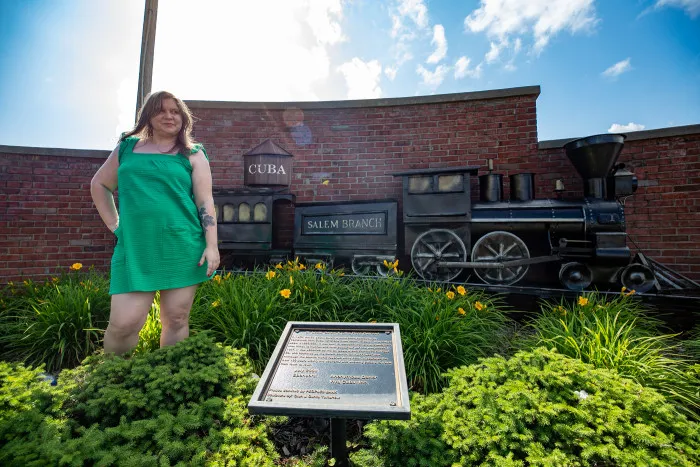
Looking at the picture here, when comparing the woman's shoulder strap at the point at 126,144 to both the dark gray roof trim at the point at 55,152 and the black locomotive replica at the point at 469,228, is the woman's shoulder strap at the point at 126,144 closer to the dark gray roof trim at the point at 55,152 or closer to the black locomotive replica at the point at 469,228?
the black locomotive replica at the point at 469,228

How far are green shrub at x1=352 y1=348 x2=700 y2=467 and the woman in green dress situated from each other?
4.66ft

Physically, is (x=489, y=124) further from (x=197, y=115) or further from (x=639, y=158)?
(x=197, y=115)

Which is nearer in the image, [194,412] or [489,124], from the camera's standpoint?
[194,412]

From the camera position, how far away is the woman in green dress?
1983 mm

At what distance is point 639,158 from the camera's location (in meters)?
4.93

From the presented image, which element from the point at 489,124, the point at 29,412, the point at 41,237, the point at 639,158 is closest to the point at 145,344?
the point at 29,412

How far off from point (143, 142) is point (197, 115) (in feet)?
14.0

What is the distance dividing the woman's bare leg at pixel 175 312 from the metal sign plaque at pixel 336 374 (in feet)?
2.30

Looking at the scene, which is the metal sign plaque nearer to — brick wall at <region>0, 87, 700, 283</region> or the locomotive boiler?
the locomotive boiler

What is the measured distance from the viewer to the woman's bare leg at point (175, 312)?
209 centimetres

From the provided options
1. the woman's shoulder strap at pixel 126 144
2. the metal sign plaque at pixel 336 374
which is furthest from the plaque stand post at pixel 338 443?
the woman's shoulder strap at pixel 126 144

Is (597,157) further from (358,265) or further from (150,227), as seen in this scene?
(150,227)

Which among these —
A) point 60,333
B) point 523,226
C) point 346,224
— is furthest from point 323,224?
point 60,333

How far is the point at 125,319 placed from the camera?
6.51ft
